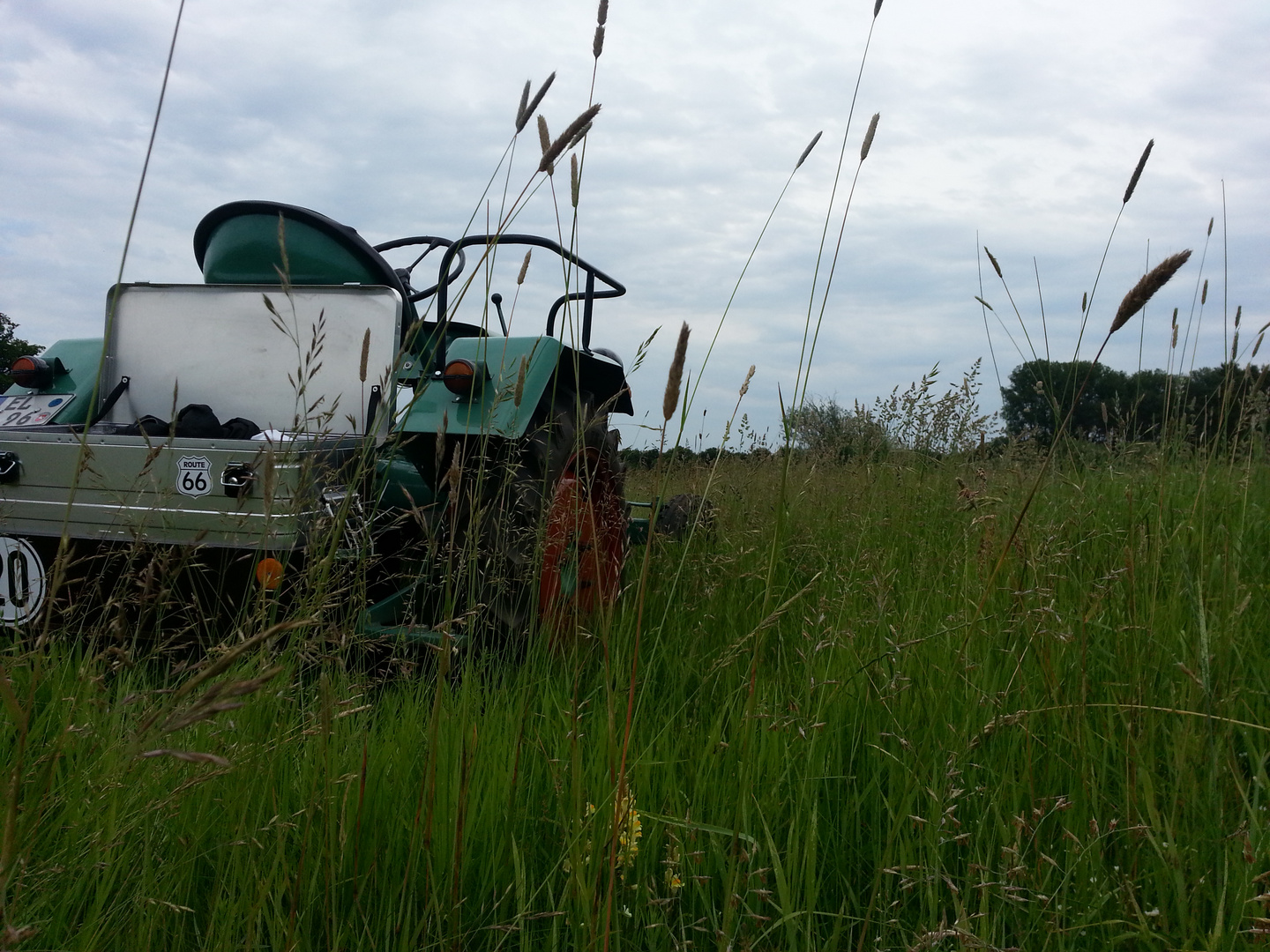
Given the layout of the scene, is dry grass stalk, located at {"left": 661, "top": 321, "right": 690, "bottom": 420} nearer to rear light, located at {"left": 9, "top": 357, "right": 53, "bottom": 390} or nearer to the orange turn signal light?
the orange turn signal light

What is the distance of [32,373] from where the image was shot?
3213 millimetres

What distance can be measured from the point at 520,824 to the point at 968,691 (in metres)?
0.90

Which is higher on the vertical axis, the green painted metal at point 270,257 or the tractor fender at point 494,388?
the green painted metal at point 270,257

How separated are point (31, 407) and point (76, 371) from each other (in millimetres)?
322

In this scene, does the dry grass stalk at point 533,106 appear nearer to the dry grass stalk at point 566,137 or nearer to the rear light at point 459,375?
the dry grass stalk at point 566,137

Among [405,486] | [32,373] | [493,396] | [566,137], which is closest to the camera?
[566,137]

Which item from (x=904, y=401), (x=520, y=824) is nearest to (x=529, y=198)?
(x=520, y=824)

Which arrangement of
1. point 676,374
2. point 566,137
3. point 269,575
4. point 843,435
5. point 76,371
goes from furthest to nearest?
point 843,435
point 76,371
point 269,575
point 566,137
point 676,374

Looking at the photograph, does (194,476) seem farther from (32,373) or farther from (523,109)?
(32,373)

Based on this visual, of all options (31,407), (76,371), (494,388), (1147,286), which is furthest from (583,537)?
(76,371)

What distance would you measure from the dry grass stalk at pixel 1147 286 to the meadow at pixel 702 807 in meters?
0.38

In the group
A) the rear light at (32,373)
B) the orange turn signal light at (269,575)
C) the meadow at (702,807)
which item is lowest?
the meadow at (702,807)

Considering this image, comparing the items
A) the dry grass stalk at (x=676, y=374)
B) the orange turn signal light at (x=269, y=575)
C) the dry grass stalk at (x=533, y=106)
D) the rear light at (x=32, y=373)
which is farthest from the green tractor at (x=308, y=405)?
the dry grass stalk at (x=676, y=374)

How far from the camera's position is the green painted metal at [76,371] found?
10.3 feet
